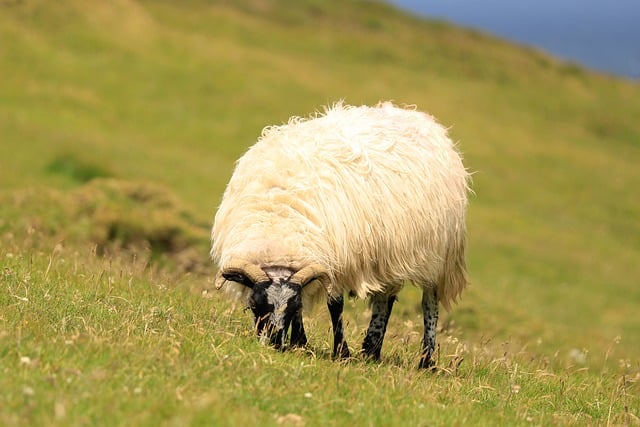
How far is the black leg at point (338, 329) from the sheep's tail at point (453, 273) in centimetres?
173

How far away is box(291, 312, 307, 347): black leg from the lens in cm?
924

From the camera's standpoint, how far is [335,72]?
47594 millimetres

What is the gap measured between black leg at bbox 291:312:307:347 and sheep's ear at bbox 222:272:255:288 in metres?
0.65

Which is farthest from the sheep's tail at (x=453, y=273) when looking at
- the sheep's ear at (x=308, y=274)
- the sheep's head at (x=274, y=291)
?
the sheep's head at (x=274, y=291)

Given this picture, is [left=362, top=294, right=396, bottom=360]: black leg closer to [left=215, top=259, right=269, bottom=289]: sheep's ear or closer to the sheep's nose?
the sheep's nose

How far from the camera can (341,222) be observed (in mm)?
9547

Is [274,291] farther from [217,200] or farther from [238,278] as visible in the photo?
[217,200]

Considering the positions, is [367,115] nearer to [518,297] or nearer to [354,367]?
[354,367]

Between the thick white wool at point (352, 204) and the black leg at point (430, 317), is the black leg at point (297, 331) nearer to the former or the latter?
the thick white wool at point (352, 204)

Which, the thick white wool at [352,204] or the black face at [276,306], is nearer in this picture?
the black face at [276,306]

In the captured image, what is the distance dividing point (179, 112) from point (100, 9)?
878cm

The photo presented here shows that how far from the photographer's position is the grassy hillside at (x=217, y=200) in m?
6.86

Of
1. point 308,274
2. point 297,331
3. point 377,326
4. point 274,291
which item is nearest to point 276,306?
point 274,291

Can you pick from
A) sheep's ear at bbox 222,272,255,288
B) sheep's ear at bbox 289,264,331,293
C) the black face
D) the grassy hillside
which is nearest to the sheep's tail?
the grassy hillside
